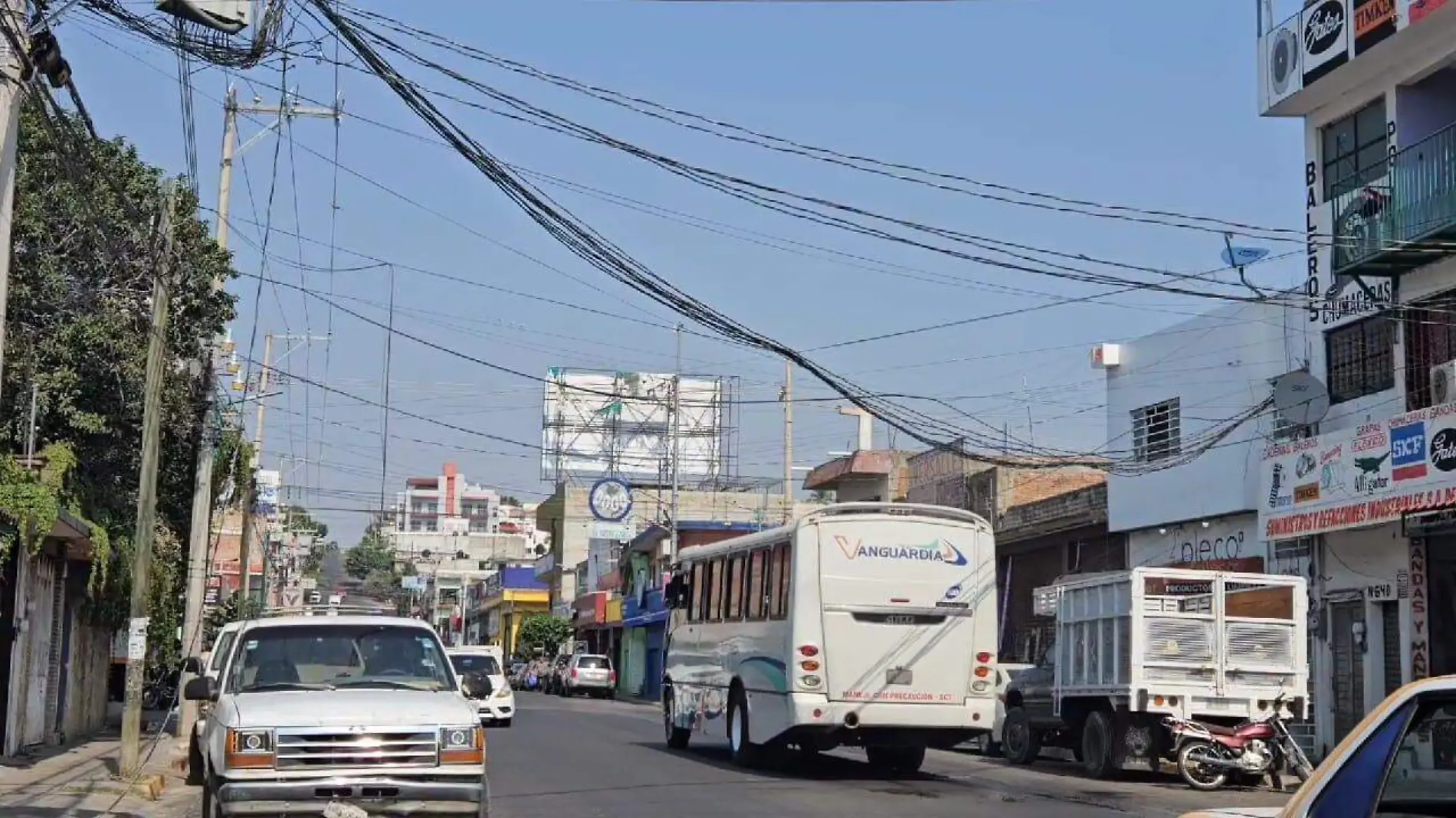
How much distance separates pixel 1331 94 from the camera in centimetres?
→ 2752

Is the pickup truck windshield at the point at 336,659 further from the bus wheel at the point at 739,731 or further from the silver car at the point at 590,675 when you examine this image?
the silver car at the point at 590,675

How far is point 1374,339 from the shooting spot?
87.4 ft

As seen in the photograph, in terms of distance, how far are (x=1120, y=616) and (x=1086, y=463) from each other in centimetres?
1041

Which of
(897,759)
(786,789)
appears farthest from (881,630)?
(897,759)

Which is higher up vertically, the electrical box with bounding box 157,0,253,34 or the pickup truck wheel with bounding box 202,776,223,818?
the electrical box with bounding box 157,0,253,34

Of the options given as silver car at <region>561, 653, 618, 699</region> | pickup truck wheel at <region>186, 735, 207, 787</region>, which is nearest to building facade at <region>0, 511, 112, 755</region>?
pickup truck wheel at <region>186, 735, 207, 787</region>

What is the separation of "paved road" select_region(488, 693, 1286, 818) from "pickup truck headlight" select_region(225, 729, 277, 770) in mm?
4563

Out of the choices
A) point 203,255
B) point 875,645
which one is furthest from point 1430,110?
point 203,255

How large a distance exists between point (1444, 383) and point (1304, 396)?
400 centimetres

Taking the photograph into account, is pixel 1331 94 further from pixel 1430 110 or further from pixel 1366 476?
pixel 1366 476

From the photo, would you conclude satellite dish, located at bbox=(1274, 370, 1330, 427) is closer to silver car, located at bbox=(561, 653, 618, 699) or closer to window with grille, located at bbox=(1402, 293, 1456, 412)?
window with grille, located at bbox=(1402, 293, 1456, 412)

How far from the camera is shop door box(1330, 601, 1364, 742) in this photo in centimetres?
2645

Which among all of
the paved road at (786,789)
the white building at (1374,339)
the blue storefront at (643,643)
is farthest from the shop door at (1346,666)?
the blue storefront at (643,643)

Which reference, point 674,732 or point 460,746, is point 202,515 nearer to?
point 674,732
